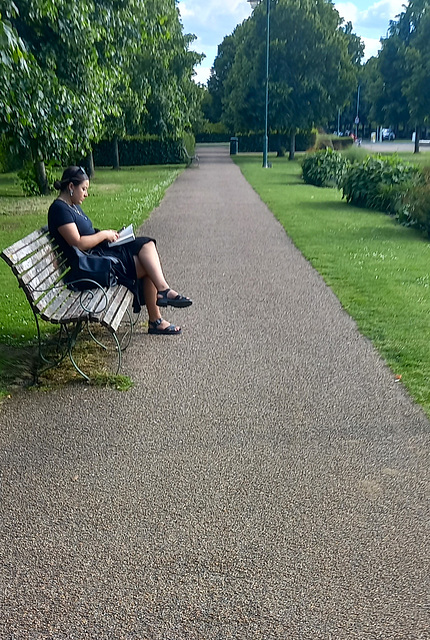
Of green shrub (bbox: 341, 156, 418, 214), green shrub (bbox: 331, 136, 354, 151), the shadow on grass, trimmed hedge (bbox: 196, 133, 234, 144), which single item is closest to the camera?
the shadow on grass

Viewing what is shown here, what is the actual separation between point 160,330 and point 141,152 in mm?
39709

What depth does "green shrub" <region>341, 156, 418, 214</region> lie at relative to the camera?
16.5 m

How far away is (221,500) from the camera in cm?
347

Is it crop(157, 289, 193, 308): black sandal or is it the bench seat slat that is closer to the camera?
the bench seat slat

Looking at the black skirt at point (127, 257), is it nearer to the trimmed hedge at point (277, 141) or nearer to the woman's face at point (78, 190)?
the woman's face at point (78, 190)

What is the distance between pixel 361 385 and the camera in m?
5.08

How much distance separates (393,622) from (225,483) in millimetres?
1252

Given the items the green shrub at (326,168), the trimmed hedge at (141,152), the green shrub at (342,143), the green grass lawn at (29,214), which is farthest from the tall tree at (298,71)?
the green shrub at (326,168)

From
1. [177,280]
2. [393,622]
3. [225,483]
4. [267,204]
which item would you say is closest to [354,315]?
[177,280]

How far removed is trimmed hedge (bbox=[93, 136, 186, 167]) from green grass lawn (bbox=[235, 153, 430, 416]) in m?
26.4

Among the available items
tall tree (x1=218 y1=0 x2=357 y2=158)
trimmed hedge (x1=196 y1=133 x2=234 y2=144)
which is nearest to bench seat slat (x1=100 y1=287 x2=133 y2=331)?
tall tree (x1=218 y1=0 x2=357 y2=158)

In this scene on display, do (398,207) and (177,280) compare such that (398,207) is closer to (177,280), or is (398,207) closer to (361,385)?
(177,280)

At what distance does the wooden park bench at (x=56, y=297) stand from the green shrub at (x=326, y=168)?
19489 mm

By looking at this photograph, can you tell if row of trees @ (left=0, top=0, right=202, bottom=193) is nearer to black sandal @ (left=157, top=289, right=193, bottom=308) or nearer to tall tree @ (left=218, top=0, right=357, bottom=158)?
black sandal @ (left=157, top=289, right=193, bottom=308)
